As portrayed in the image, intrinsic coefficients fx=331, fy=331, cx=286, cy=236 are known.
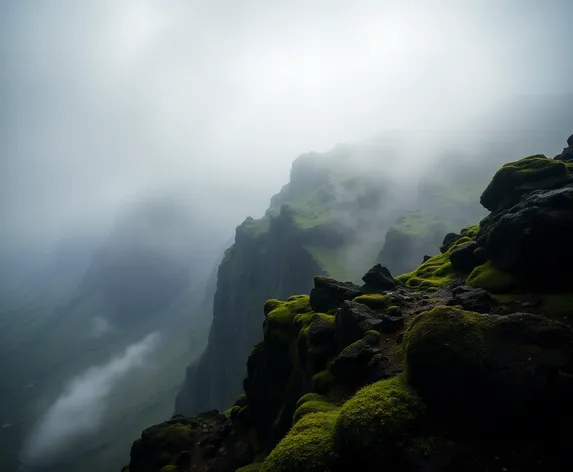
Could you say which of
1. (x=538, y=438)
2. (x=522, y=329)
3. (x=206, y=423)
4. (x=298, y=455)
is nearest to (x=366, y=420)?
(x=298, y=455)

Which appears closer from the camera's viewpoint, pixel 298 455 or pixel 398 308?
pixel 298 455

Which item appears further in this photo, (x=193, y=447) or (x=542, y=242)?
(x=193, y=447)

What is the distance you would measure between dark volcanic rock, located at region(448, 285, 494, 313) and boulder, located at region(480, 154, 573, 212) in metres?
22.7

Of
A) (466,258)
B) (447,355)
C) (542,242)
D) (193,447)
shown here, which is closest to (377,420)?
(447,355)

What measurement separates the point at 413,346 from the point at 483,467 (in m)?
6.81

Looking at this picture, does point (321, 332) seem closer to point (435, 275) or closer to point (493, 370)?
point (493, 370)

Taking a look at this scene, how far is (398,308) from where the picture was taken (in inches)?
1425

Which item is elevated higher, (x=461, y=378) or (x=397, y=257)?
(x=397, y=257)

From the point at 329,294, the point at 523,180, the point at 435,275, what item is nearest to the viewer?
the point at 523,180

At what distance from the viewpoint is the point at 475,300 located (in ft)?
93.7

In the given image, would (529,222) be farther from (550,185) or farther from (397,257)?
(397,257)

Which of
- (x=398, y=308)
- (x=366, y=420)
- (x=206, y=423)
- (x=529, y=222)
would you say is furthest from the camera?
(x=206, y=423)

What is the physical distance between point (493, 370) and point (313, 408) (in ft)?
44.6

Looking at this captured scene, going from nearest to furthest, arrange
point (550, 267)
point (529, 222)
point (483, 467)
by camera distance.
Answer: point (483, 467) < point (550, 267) < point (529, 222)
